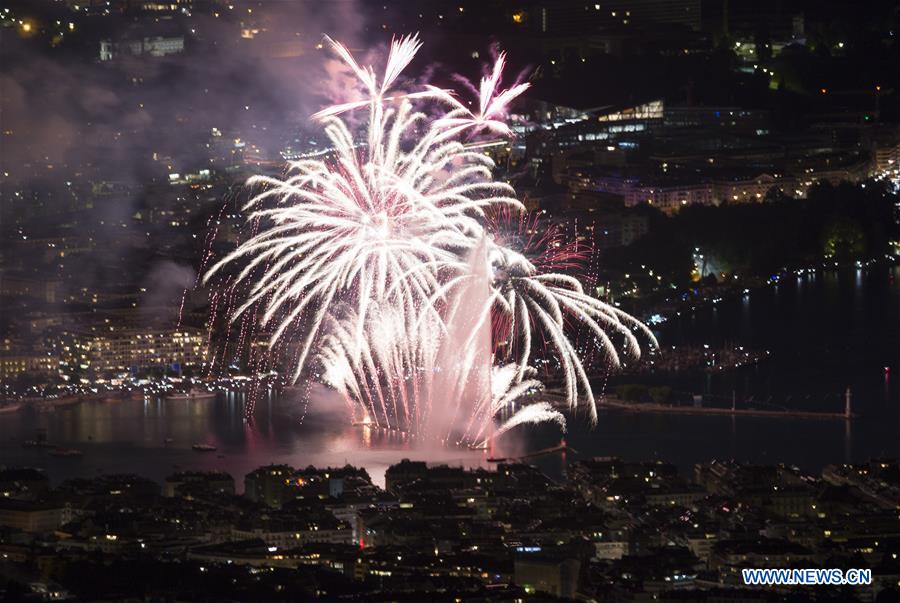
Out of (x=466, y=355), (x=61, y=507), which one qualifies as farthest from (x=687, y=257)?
(x=61, y=507)

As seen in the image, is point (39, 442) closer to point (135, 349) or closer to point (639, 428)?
point (639, 428)

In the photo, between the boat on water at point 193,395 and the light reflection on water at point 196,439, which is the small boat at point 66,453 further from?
the boat on water at point 193,395

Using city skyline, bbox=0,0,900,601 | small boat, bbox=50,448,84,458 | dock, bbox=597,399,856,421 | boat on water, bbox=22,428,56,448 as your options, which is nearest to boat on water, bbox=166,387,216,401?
city skyline, bbox=0,0,900,601

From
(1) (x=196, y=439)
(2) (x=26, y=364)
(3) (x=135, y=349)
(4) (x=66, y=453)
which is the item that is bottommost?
(4) (x=66, y=453)

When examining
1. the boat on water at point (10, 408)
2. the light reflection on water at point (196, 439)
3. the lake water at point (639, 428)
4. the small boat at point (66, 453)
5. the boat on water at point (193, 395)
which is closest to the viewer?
the light reflection on water at point (196, 439)

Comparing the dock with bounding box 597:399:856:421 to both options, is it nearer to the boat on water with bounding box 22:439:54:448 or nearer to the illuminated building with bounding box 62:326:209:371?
the boat on water with bounding box 22:439:54:448

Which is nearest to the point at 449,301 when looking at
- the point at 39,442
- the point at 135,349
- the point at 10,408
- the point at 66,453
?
the point at 66,453

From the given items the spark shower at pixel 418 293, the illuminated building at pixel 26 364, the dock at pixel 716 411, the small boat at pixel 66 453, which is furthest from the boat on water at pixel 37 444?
the dock at pixel 716 411
